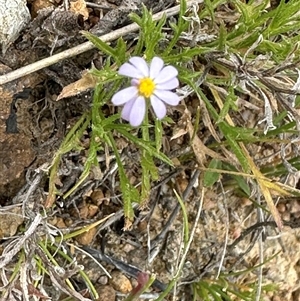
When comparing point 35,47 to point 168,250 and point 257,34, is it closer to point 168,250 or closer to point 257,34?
point 257,34

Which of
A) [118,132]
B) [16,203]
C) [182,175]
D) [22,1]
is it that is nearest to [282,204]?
[182,175]

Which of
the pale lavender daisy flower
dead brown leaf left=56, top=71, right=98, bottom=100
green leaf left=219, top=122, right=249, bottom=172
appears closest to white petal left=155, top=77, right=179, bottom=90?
the pale lavender daisy flower

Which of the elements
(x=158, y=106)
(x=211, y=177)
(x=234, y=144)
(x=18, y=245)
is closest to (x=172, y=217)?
(x=211, y=177)

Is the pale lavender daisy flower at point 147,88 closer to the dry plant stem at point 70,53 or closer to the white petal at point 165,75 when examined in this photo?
the white petal at point 165,75

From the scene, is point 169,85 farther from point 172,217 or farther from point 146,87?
point 172,217

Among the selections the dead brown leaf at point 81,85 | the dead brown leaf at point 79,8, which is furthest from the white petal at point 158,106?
the dead brown leaf at point 79,8

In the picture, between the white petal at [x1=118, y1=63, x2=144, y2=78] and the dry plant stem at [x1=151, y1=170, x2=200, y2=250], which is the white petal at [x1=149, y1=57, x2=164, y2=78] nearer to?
the white petal at [x1=118, y1=63, x2=144, y2=78]
